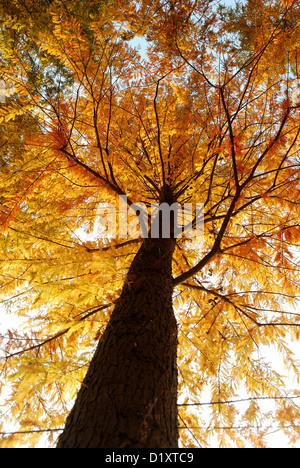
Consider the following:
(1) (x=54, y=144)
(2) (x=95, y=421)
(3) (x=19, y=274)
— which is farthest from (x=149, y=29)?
(2) (x=95, y=421)

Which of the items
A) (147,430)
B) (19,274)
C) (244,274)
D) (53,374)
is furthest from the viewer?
(244,274)

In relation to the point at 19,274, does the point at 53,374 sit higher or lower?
lower

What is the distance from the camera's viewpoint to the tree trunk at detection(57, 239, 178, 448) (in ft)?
3.47

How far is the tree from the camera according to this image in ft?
4.47

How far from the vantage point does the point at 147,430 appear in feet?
3.51

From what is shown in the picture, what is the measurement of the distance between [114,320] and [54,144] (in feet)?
4.74

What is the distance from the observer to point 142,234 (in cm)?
235

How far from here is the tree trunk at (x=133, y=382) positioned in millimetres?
1057

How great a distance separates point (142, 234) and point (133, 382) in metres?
1.32
